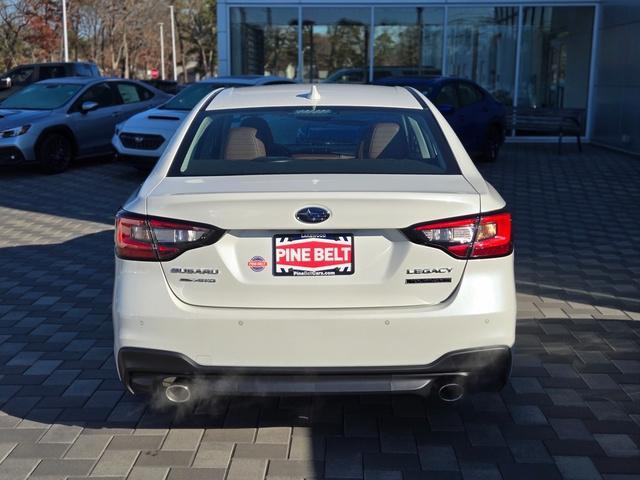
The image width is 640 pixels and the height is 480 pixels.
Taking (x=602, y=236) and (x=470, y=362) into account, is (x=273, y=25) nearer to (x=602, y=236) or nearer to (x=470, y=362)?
(x=602, y=236)

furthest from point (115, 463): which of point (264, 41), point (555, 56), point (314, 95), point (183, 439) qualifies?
point (555, 56)

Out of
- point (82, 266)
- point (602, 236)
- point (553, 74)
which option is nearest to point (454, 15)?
point (553, 74)

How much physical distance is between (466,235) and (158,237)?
1272 mm

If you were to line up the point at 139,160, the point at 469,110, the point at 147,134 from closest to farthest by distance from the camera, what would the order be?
1. the point at 147,134
2. the point at 139,160
3. the point at 469,110

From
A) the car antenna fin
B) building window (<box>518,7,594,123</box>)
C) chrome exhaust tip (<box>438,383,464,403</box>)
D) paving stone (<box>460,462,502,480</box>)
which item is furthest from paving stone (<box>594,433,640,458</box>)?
building window (<box>518,7,594,123</box>)

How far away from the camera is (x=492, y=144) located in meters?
14.5

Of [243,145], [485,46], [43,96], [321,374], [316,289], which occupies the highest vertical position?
[485,46]

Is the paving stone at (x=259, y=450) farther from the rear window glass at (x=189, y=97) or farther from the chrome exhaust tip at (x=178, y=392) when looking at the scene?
the rear window glass at (x=189, y=97)

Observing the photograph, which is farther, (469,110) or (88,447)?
(469,110)

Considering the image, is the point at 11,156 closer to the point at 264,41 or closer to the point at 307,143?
the point at 264,41

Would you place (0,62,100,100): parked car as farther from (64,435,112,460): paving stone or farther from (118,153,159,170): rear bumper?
(64,435,112,460): paving stone

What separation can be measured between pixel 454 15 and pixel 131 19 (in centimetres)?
3396

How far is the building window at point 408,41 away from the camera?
18.3 metres

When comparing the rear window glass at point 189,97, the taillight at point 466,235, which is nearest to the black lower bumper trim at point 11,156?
the rear window glass at point 189,97
